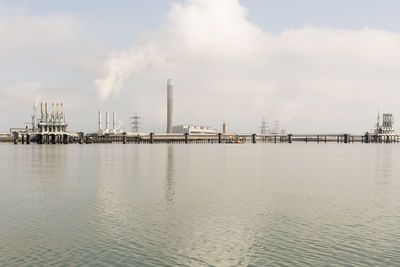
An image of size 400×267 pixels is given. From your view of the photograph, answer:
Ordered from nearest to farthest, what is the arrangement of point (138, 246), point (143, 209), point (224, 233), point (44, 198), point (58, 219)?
point (138, 246) < point (224, 233) < point (58, 219) < point (143, 209) < point (44, 198)

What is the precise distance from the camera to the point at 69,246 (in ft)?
63.7


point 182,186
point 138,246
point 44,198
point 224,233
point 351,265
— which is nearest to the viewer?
point 351,265

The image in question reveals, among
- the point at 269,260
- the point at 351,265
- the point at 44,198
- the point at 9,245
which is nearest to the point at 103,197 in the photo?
the point at 44,198

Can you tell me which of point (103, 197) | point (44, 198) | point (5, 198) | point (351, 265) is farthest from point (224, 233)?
point (5, 198)

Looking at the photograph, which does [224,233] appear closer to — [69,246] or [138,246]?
[138,246]

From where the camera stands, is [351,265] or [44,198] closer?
[351,265]

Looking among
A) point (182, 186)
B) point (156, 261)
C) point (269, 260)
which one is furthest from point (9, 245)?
point (182, 186)

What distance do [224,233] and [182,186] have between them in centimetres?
2041

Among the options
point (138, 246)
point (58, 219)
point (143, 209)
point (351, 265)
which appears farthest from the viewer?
point (143, 209)

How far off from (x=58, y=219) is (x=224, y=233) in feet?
38.2

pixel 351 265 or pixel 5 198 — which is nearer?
pixel 351 265

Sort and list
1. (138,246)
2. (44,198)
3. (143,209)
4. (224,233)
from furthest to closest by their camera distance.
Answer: (44,198)
(143,209)
(224,233)
(138,246)

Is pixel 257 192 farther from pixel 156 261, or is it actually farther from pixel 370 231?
pixel 156 261

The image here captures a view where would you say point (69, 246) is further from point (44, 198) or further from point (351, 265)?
point (44, 198)
